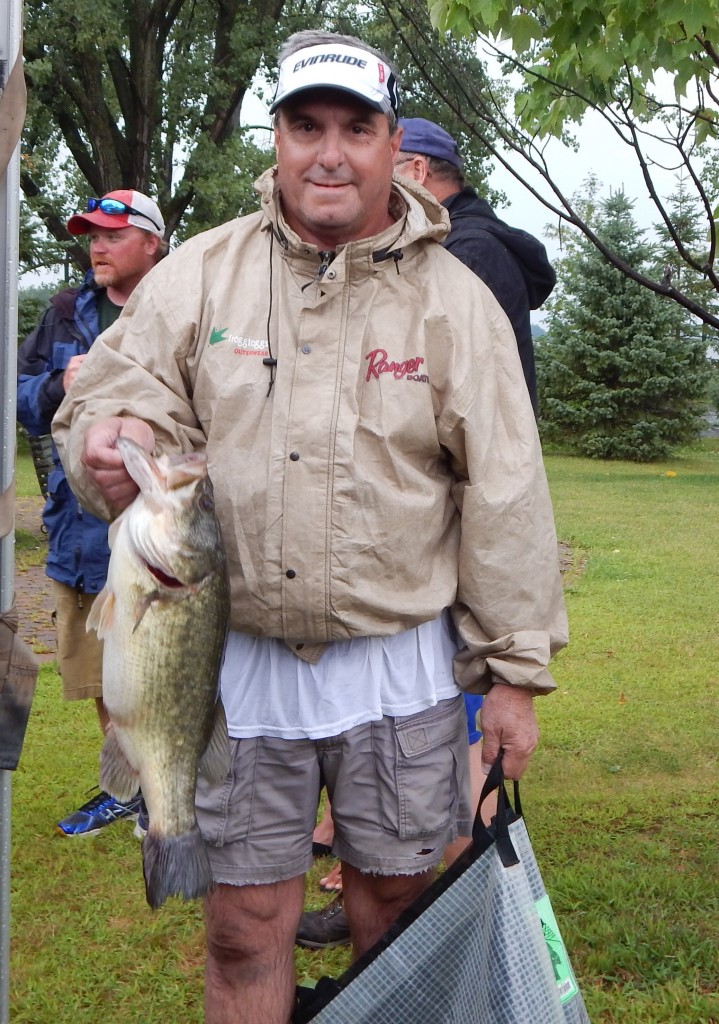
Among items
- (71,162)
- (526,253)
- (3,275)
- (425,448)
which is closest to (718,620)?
(526,253)

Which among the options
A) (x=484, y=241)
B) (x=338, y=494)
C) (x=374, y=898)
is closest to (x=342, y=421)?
(x=338, y=494)

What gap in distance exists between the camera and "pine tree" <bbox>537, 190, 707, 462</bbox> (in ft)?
79.7

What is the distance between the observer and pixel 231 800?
2691 millimetres

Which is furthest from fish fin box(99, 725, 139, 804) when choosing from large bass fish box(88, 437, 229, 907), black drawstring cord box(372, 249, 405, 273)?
black drawstring cord box(372, 249, 405, 273)

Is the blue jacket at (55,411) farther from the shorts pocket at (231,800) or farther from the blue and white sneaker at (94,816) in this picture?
the shorts pocket at (231,800)

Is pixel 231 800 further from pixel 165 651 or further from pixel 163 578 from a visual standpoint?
pixel 163 578

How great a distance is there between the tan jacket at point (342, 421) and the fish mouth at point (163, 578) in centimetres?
25

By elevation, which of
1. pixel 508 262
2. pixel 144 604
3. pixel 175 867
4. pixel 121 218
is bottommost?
pixel 175 867

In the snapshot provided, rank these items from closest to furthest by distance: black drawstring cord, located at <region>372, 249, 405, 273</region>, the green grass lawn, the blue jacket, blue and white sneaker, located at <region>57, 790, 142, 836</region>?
black drawstring cord, located at <region>372, 249, 405, 273</region>
the green grass lawn
the blue jacket
blue and white sneaker, located at <region>57, 790, 142, 836</region>

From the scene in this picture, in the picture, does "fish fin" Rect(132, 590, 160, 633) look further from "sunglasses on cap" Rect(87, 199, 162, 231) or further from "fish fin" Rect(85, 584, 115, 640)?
"sunglasses on cap" Rect(87, 199, 162, 231)

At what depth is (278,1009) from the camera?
Result: 2.76 metres

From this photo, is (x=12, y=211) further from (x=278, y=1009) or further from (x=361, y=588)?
(x=278, y=1009)

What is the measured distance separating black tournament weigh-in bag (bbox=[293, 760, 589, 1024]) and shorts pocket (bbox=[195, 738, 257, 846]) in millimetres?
419

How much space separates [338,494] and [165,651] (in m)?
0.53
